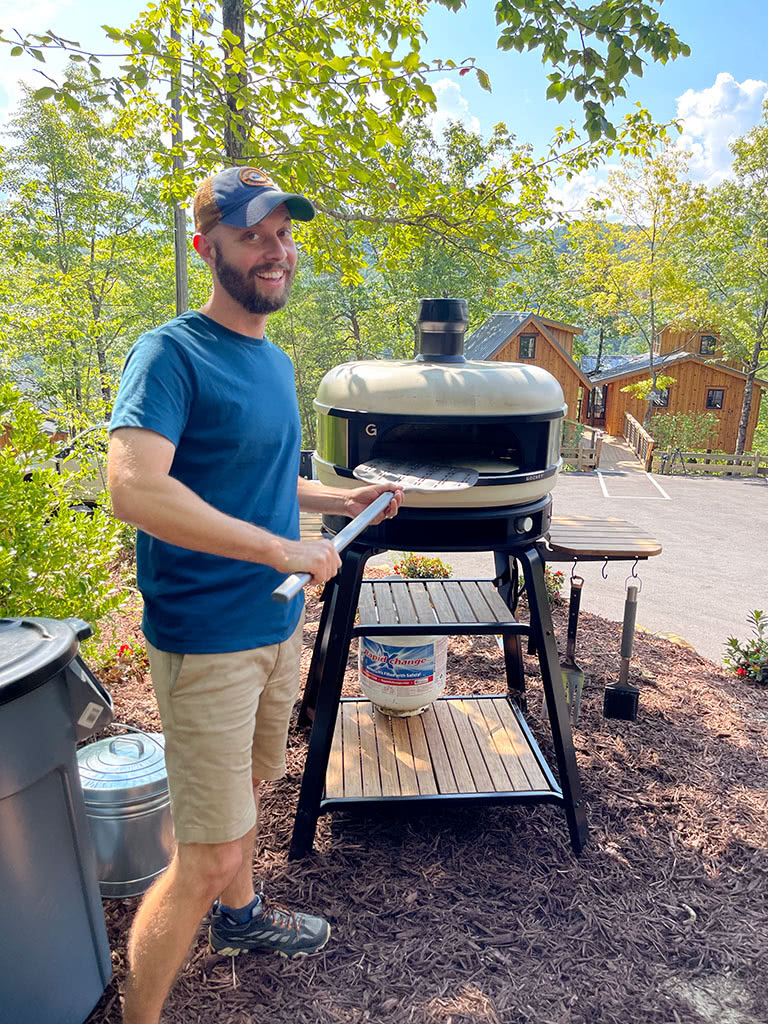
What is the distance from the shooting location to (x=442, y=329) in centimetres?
263

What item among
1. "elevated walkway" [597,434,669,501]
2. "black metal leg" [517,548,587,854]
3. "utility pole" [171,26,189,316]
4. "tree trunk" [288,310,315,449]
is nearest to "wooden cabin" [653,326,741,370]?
"elevated walkway" [597,434,669,501]

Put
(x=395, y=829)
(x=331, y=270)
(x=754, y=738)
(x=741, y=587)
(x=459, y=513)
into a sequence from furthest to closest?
(x=741, y=587), (x=331, y=270), (x=754, y=738), (x=395, y=829), (x=459, y=513)

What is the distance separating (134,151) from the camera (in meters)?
16.8

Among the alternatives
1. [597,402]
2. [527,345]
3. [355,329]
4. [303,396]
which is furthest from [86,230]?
[597,402]

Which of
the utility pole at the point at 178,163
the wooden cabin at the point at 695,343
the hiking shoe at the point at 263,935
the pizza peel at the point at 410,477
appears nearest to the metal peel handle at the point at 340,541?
the pizza peel at the point at 410,477

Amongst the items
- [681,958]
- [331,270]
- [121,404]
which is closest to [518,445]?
[121,404]

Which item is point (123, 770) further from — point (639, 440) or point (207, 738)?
point (639, 440)

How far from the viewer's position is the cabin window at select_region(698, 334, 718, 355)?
89.8 ft

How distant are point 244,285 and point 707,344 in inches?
1192

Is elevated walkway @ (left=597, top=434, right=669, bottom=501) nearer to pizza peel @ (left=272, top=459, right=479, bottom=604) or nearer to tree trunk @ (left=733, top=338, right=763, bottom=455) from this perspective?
tree trunk @ (left=733, top=338, right=763, bottom=455)

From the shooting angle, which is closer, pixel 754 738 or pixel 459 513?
pixel 459 513

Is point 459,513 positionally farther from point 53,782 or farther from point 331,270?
point 331,270

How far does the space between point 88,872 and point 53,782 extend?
1.13 ft

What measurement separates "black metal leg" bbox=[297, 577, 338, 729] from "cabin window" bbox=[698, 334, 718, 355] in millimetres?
28874
